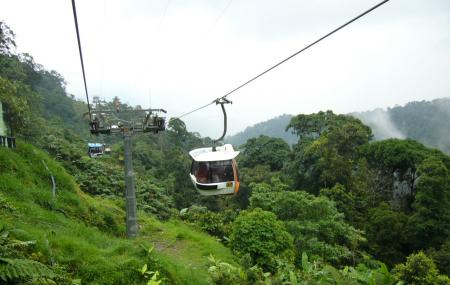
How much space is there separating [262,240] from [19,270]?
30.4ft

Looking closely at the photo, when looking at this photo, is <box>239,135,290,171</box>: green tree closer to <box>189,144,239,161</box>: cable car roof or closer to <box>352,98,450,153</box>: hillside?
<box>189,144,239,161</box>: cable car roof

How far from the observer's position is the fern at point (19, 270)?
15.2ft

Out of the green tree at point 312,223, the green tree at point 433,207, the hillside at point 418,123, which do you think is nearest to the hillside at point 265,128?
the hillside at point 418,123

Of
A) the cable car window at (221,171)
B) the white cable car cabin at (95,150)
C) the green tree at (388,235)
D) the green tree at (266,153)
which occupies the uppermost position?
the white cable car cabin at (95,150)

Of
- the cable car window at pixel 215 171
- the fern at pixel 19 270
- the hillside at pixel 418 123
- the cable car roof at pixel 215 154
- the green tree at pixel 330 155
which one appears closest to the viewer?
the fern at pixel 19 270

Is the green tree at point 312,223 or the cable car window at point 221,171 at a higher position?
the cable car window at point 221,171

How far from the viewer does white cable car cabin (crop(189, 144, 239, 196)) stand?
11742 mm

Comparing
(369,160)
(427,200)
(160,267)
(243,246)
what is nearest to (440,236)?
(427,200)

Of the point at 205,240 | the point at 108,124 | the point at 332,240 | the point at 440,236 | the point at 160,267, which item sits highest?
the point at 108,124

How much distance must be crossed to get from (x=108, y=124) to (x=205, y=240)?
5.60 m

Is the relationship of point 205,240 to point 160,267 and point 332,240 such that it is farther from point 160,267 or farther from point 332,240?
point 160,267

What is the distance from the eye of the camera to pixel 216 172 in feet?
38.8

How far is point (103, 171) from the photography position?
67.9ft

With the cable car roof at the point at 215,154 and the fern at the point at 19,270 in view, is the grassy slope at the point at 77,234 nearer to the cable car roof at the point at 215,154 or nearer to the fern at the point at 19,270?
the fern at the point at 19,270
